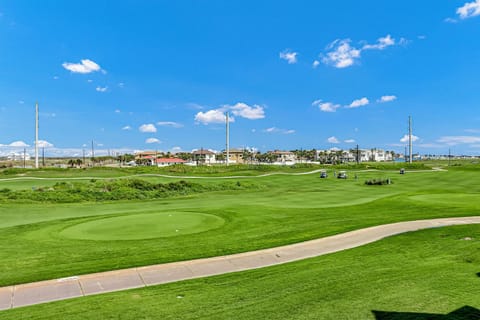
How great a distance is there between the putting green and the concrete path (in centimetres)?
345

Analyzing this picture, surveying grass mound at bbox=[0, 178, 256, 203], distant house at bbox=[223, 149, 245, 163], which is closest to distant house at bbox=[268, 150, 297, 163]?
distant house at bbox=[223, 149, 245, 163]

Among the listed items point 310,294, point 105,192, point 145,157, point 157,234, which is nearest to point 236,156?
point 145,157

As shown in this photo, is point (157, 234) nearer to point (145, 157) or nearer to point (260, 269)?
point (260, 269)

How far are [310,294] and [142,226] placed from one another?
8.90 m

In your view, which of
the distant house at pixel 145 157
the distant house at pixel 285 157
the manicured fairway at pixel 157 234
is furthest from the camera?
the distant house at pixel 285 157

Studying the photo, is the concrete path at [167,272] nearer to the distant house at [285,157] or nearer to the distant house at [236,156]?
the distant house at [236,156]

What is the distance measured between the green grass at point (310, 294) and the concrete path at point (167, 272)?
494 mm

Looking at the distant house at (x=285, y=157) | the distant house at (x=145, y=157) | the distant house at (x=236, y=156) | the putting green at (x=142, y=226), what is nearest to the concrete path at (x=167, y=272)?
the putting green at (x=142, y=226)

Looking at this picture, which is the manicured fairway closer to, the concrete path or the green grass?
the concrete path

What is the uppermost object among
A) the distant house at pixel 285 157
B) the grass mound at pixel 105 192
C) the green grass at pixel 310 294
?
the distant house at pixel 285 157

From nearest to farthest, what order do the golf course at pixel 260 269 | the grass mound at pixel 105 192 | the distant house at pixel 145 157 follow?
the golf course at pixel 260 269 < the grass mound at pixel 105 192 < the distant house at pixel 145 157

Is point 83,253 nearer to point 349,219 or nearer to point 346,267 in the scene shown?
point 346,267

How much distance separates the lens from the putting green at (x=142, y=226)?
12031mm

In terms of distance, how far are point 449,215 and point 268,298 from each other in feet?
40.2
